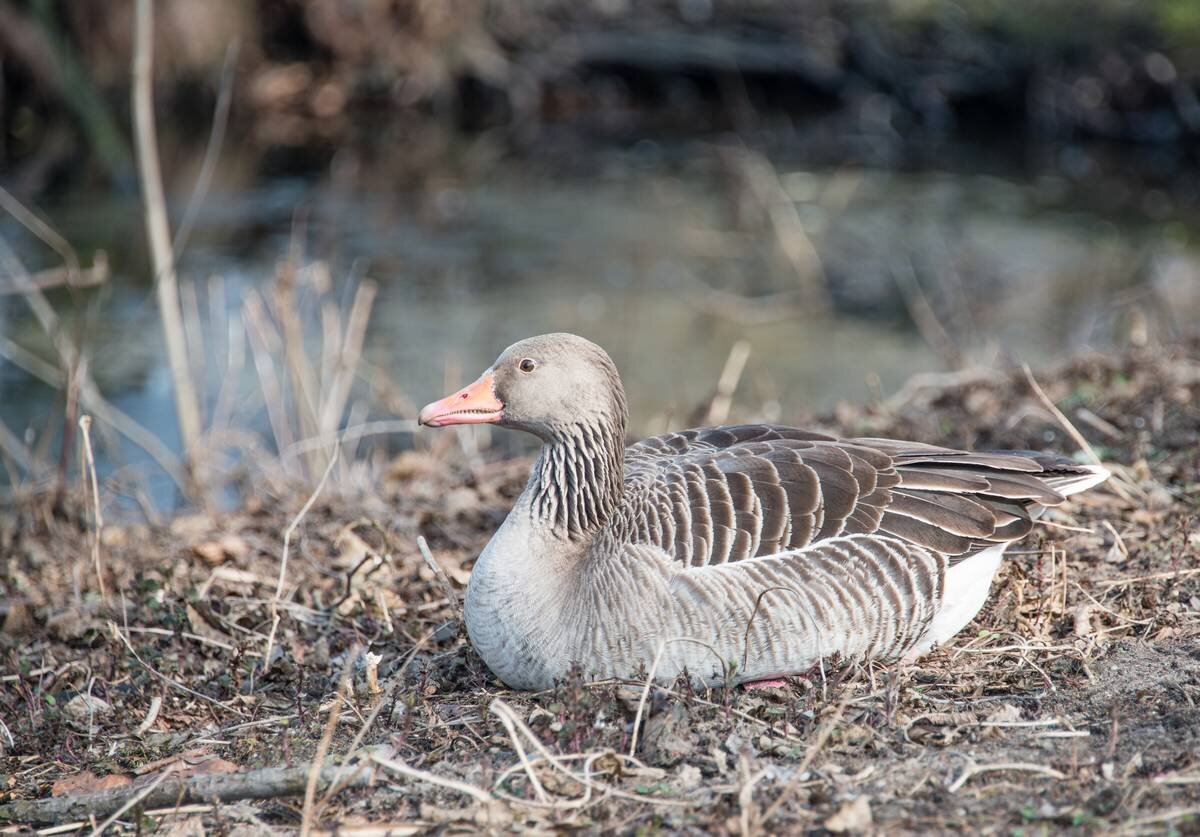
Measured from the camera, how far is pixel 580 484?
17.6 ft

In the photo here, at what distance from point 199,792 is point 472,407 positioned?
5.95 feet

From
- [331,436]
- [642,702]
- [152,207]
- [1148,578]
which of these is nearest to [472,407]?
[642,702]

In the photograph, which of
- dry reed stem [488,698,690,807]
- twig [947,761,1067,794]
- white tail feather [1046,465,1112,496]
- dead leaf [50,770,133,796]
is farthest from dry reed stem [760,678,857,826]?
dead leaf [50,770,133,796]

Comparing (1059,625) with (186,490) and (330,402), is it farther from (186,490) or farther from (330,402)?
(186,490)

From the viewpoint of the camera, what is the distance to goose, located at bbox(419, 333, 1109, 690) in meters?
5.03

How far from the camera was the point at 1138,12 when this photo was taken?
836 inches

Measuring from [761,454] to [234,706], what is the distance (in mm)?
2434

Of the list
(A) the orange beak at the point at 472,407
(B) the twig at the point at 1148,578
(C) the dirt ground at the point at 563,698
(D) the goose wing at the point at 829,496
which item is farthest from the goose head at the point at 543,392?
(B) the twig at the point at 1148,578

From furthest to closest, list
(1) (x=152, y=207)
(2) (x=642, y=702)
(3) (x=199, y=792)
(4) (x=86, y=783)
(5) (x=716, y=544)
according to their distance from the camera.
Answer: (1) (x=152, y=207) < (5) (x=716, y=544) < (4) (x=86, y=783) < (2) (x=642, y=702) < (3) (x=199, y=792)

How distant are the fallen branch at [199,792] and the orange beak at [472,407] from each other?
1491 mm

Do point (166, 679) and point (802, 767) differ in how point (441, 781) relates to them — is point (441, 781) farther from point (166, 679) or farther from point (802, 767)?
point (166, 679)

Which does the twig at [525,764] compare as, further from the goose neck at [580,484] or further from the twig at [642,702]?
the goose neck at [580,484]

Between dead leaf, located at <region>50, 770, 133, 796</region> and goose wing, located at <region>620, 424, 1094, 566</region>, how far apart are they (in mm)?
2112

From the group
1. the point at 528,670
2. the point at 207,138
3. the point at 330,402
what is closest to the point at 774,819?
the point at 528,670
